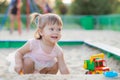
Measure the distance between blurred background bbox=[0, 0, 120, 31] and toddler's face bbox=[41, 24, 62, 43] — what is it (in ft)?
24.1

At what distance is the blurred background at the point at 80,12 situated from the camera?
41.2ft

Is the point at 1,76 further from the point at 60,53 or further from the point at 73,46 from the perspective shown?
the point at 73,46

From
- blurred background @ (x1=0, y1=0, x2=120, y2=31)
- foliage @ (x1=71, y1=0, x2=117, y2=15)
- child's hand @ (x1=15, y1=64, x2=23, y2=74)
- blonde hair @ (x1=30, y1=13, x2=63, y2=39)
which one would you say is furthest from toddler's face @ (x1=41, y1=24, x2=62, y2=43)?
foliage @ (x1=71, y1=0, x2=117, y2=15)

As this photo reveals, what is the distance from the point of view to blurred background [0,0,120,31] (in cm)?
1255

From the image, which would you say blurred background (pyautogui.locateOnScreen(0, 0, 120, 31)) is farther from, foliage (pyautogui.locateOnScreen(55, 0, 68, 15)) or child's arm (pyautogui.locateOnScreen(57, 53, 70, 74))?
child's arm (pyautogui.locateOnScreen(57, 53, 70, 74))

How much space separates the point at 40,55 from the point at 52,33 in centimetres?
27

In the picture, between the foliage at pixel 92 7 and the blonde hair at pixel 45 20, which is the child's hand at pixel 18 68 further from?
the foliage at pixel 92 7

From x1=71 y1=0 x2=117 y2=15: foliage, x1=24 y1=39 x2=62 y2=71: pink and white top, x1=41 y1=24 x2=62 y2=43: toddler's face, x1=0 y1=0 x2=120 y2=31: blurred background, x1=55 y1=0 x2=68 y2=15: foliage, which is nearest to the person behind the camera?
x1=41 y1=24 x2=62 y2=43: toddler's face

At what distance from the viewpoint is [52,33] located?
2770 millimetres

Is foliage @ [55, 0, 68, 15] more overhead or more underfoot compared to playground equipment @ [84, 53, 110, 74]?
more overhead

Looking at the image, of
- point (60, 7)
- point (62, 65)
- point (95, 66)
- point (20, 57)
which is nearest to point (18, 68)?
point (20, 57)

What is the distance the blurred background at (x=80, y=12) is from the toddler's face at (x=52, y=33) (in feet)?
24.1

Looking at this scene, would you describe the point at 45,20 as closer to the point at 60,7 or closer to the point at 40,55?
the point at 40,55

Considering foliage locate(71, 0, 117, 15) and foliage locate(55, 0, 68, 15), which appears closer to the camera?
foliage locate(71, 0, 117, 15)
